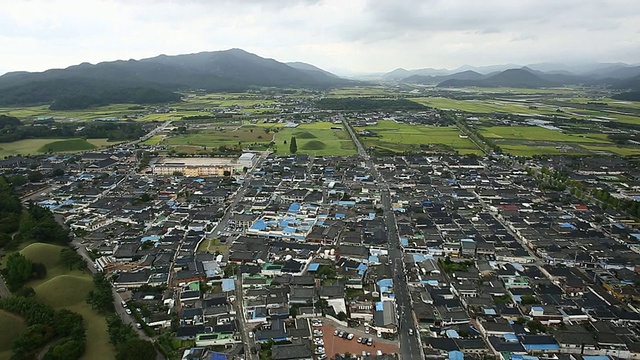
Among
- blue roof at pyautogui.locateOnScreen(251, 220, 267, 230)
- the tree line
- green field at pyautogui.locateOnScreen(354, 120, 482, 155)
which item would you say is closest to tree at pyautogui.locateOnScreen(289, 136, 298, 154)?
green field at pyautogui.locateOnScreen(354, 120, 482, 155)

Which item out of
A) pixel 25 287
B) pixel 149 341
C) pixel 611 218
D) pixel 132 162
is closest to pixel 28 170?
pixel 132 162

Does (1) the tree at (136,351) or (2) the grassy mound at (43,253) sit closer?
(1) the tree at (136,351)

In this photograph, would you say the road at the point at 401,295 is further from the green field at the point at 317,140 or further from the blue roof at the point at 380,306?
the green field at the point at 317,140

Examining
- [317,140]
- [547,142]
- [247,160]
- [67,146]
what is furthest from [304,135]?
[547,142]

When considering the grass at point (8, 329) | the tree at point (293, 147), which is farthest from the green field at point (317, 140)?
the grass at point (8, 329)

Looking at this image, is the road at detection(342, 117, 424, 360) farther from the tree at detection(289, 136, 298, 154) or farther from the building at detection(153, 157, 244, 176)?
the tree at detection(289, 136, 298, 154)

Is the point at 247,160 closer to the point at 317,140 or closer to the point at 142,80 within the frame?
the point at 317,140
